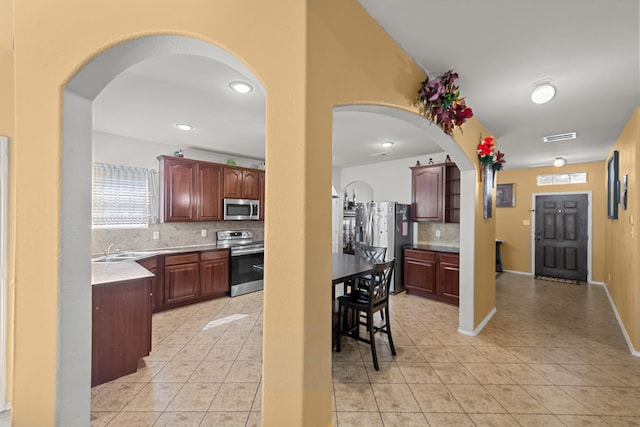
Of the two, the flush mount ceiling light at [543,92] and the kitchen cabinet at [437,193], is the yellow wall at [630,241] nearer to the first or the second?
the flush mount ceiling light at [543,92]

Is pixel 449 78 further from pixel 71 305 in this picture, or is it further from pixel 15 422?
pixel 15 422

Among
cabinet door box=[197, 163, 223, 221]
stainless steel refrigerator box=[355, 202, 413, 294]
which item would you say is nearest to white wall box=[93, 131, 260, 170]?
cabinet door box=[197, 163, 223, 221]

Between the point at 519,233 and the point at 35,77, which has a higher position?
the point at 35,77

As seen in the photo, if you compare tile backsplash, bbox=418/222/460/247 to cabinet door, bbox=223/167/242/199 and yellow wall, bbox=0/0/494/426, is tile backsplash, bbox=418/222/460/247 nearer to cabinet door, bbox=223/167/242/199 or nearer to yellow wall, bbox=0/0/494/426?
cabinet door, bbox=223/167/242/199

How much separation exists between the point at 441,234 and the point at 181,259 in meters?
4.45

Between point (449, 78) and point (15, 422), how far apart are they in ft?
9.82

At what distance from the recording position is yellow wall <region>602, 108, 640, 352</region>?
2.60m

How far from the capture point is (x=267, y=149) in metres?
1.12

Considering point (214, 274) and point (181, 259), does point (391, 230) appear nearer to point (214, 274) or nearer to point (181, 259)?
point (214, 274)

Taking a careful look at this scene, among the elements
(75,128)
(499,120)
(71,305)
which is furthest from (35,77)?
(499,120)

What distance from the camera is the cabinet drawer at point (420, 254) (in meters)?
4.34

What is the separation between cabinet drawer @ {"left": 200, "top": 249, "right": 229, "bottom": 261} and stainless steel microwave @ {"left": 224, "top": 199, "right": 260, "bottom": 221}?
589mm

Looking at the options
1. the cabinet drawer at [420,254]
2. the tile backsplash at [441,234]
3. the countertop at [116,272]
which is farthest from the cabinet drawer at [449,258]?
the countertop at [116,272]

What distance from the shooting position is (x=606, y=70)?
6.61 feet
